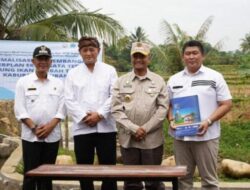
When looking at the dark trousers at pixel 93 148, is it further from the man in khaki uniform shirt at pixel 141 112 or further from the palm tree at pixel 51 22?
the palm tree at pixel 51 22

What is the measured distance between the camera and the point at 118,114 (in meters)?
4.57

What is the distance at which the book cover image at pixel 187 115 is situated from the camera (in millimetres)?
4387

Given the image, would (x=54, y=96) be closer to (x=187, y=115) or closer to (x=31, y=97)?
(x=31, y=97)

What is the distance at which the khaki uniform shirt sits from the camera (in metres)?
4.51

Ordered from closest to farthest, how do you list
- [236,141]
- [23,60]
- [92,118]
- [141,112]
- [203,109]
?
[203,109] < [141,112] < [92,118] < [23,60] < [236,141]

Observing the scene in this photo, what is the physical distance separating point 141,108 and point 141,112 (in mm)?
37

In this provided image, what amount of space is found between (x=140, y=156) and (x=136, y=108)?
1.49 ft

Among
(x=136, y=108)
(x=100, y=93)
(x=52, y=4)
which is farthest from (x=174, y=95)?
(x=52, y=4)

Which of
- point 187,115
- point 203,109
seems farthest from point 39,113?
point 203,109

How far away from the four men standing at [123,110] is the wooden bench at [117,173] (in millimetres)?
438

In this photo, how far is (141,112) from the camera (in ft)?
14.8

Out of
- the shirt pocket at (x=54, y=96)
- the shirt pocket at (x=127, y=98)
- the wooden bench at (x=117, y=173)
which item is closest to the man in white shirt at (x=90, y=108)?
the shirt pocket at (x=54, y=96)

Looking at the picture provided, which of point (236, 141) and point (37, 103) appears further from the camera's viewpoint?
point (236, 141)

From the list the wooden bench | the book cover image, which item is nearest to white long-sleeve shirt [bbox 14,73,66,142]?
the wooden bench
